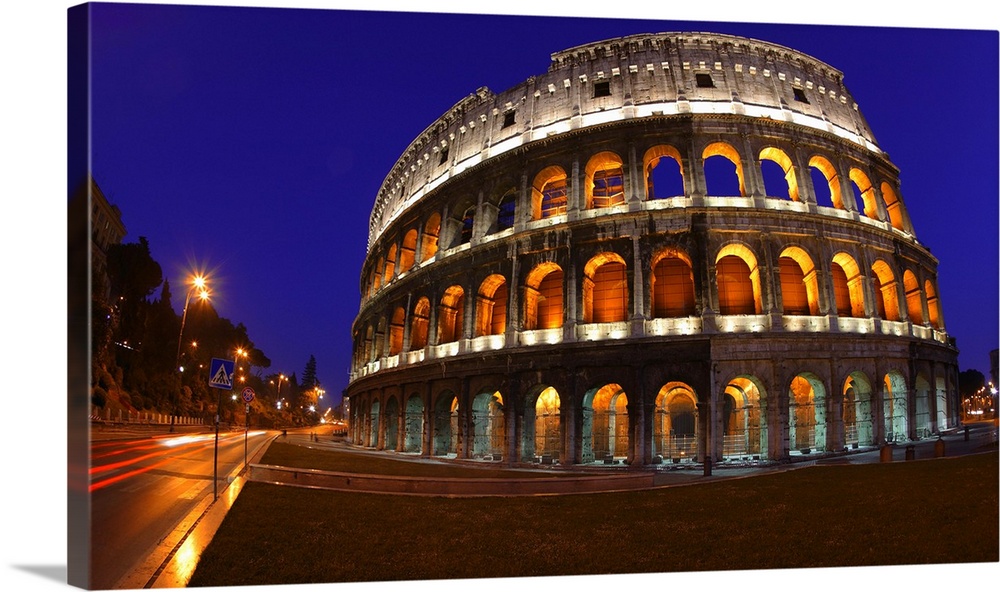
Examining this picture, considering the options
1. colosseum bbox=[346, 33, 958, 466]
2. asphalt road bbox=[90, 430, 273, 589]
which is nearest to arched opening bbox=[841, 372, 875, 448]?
colosseum bbox=[346, 33, 958, 466]

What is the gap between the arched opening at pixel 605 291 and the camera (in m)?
21.3

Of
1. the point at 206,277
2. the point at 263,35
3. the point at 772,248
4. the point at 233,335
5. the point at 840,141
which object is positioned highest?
the point at 840,141

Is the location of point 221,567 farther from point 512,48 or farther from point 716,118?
point 716,118

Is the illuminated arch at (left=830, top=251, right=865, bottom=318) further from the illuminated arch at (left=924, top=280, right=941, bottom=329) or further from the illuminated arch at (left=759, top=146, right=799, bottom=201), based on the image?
the illuminated arch at (left=924, top=280, right=941, bottom=329)

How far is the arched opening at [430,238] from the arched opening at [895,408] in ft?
62.5

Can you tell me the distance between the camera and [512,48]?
11398 mm

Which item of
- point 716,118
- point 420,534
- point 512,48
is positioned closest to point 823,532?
point 420,534

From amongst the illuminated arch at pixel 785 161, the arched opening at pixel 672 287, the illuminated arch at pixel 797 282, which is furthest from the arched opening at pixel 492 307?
the illuminated arch at pixel 785 161

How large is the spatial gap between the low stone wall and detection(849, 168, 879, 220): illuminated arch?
1659 centimetres

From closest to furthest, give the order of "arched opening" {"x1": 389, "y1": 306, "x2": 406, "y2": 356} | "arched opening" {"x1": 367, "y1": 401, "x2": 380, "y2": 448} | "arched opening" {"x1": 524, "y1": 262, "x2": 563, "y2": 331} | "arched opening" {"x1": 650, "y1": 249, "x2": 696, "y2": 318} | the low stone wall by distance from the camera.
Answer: the low stone wall < "arched opening" {"x1": 650, "y1": 249, "x2": 696, "y2": 318} < "arched opening" {"x1": 524, "y1": 262, "x2": 563, "y2": 331} < "arched opening" {"x1": 389, "y1": 306, "x2": 406, "y2": 356} < "arched opening" {"x1": 367, "y1": 401, "x2": 380, "y2": 448}

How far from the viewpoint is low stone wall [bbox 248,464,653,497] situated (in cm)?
1157

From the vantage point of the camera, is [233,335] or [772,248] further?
[772,248]

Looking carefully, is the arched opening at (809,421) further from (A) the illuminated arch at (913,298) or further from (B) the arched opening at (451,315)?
(B) the arched opening at (451,315)

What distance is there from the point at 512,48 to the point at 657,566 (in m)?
9.54
